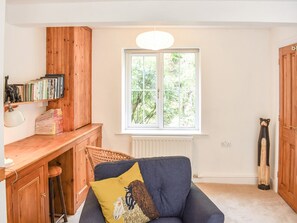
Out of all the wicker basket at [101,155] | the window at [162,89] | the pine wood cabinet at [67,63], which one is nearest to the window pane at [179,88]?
the window at [162,89]

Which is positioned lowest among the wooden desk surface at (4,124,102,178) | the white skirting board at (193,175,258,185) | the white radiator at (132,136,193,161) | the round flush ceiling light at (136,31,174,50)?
the white skirting board at (193,175,258,185)

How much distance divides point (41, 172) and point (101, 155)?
63cm

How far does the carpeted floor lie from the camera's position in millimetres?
3328

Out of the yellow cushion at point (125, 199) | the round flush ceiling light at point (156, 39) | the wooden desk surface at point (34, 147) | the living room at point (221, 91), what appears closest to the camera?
the yellow cushion at point (125, 199)

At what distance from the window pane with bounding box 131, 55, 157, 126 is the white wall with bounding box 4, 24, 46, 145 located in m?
1.54

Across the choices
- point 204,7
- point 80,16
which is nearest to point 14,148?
point 80,16

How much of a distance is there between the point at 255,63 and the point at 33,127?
3329 mm

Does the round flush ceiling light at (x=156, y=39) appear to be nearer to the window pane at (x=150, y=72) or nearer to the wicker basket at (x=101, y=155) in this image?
the window pane at (x=150, y=72)

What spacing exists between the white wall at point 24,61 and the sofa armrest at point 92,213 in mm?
1332

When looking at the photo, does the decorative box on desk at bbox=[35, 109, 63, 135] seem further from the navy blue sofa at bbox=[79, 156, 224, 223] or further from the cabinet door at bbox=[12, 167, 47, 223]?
the navy blue sofa at bbox=[79, 156, 224, 223]

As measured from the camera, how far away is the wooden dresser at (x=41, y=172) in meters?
2.22

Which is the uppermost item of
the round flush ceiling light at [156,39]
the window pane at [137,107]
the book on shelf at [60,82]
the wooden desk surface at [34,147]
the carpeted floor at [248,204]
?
the round flush ceiling light at [156,39]

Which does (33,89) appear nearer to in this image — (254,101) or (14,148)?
(14,148)

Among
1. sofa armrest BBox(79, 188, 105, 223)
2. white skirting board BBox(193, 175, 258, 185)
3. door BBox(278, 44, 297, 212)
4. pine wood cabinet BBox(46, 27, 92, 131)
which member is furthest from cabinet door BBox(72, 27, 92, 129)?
door BBox(278, 44, 297, 212)
